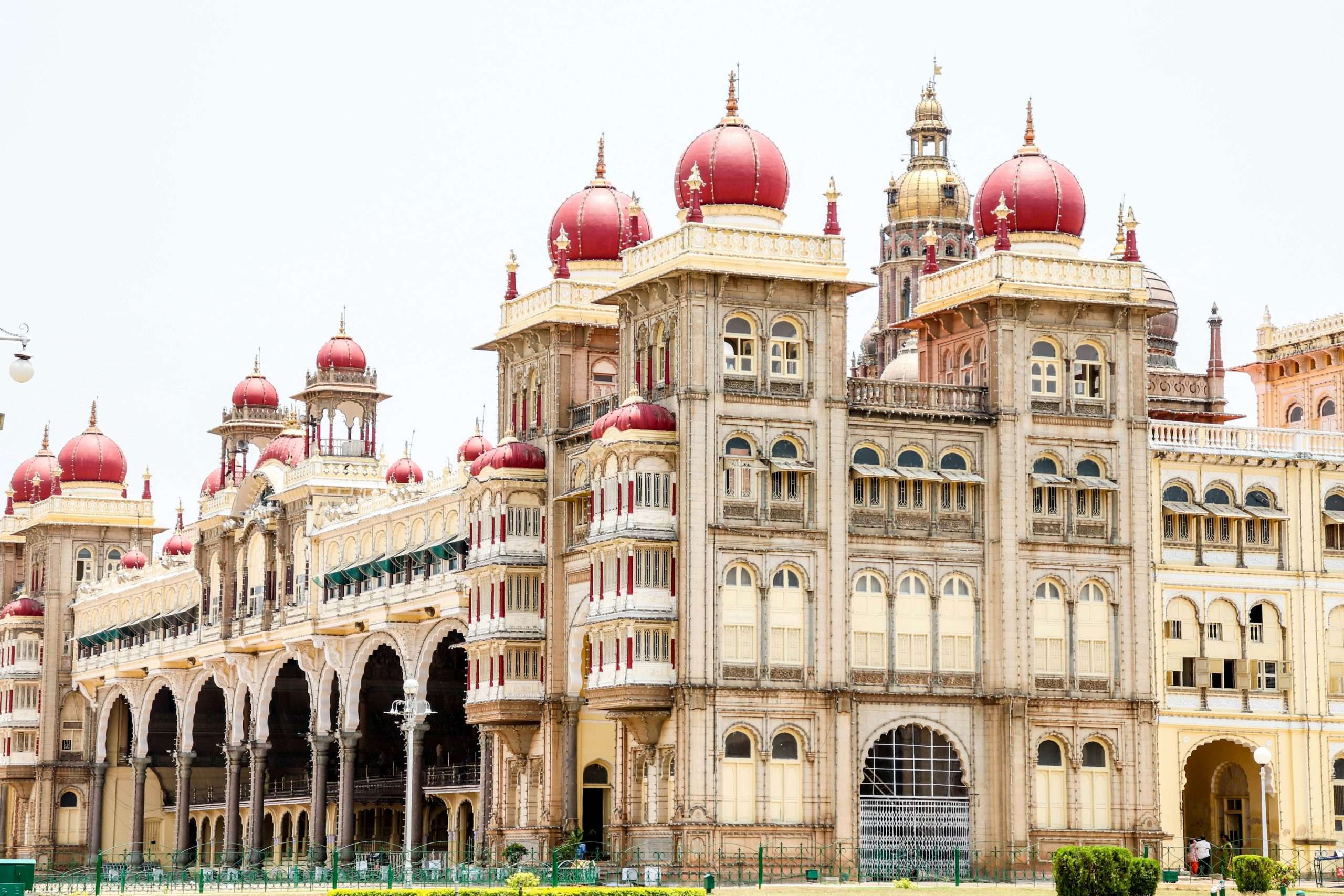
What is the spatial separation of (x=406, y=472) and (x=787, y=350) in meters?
37.2

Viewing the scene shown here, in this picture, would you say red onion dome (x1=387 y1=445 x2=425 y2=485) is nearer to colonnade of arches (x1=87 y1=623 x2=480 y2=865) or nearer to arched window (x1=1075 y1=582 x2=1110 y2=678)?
colonnade of arches (x1=87 y1=623 x2=480 y2=865)

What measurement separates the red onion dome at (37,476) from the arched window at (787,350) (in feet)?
221

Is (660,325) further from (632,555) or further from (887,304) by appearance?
(887,304)

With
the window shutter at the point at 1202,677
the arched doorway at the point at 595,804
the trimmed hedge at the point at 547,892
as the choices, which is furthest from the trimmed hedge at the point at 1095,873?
the arched doorway at the point at 595,804

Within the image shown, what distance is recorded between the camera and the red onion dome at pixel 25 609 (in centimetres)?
12319

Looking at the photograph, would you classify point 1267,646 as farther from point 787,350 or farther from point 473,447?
point 473,447

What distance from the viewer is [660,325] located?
231ft

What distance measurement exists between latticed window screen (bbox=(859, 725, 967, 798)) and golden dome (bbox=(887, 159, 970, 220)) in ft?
161

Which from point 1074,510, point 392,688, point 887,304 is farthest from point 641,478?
point 887,304

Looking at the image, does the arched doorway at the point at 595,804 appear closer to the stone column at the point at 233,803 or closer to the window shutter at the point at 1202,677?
the window shutter at the point at 1202,677

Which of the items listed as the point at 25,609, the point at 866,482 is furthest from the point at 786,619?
the point at 25,609

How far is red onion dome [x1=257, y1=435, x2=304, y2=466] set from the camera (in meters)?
104

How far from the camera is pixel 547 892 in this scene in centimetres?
5284

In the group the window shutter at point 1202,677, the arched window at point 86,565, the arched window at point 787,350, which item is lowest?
the window shutter at point 1202,677
